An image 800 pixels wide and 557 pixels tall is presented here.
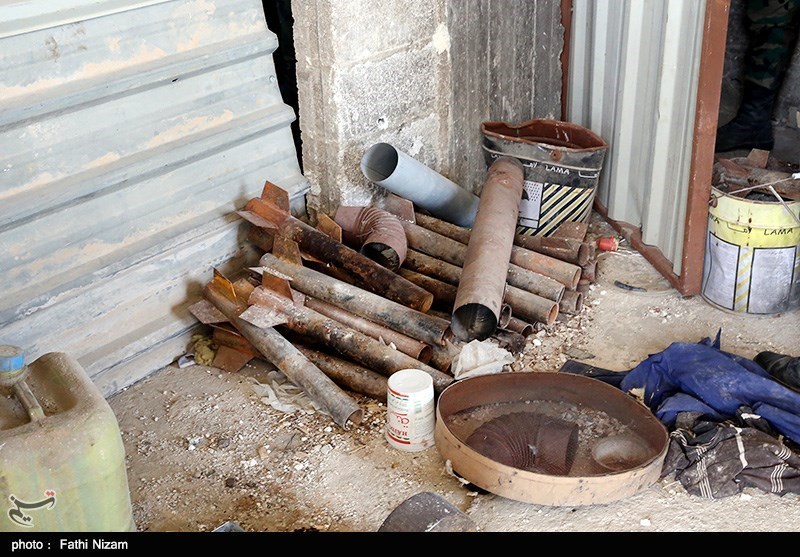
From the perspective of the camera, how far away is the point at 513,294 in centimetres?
460

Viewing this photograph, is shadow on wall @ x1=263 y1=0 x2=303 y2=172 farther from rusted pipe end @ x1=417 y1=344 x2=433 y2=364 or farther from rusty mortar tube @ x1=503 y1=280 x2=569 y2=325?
rusted pipe end @ x1=417 y1=344 x2=433 y2=364

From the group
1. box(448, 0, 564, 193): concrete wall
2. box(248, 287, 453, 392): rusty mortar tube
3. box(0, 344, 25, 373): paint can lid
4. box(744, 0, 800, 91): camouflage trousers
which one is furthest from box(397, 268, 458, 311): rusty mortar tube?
box(744, 0, 800, 91): camouflage trousers

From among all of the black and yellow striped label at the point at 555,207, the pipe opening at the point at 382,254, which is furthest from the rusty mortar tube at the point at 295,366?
the black and yellow striped label at the point at 555,207

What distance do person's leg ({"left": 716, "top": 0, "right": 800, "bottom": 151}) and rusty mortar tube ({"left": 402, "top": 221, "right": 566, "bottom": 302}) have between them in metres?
2.90

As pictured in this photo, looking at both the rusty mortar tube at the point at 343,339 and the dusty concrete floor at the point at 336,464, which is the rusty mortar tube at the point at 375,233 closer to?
the rusty mortar tube at the point at 343,339

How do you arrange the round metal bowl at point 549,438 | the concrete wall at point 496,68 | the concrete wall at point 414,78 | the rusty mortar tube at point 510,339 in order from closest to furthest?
the round metal bowl at point 549,438
the rusty mortar tube at point 510,339
the concrete wall at point 414,78
the concrete wall at point 496,68

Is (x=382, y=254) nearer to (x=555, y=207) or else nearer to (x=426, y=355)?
(x=426, y=355)

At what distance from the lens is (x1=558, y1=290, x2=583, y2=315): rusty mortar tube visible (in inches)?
187

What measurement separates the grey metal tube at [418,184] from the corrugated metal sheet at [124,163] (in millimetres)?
542

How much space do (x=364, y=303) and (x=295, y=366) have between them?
0.48m

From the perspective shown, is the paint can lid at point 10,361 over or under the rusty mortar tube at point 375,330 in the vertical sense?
over

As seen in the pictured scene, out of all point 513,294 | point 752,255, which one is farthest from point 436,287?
point 752,255

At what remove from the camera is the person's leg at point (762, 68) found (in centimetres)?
683
